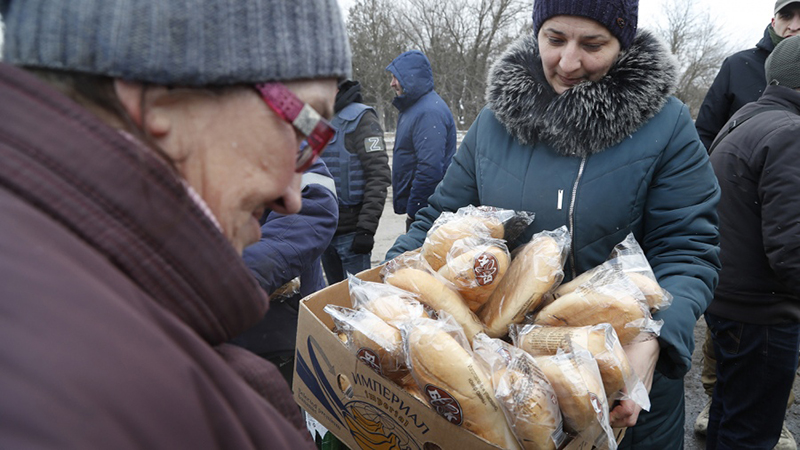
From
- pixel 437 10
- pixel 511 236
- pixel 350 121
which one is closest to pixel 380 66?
pixel 437 10

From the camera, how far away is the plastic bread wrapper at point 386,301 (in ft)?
4.58

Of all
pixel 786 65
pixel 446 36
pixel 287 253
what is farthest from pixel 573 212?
pixel 446 36

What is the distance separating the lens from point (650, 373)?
1.47 m

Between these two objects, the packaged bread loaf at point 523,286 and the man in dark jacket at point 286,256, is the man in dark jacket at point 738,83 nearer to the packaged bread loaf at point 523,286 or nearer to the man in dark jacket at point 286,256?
the packaged bread loaf at point 523,286

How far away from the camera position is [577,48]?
1814 millimetres

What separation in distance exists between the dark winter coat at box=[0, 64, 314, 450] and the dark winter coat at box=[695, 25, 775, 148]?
435cm

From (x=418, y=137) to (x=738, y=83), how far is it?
8.81 ft

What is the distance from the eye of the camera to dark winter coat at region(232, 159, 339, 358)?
2225 mm

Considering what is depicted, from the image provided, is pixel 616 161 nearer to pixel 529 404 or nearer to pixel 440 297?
pixel 440 297

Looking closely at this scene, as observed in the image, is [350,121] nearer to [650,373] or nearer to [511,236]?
[511,236]

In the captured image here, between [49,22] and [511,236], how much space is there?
1492 mm

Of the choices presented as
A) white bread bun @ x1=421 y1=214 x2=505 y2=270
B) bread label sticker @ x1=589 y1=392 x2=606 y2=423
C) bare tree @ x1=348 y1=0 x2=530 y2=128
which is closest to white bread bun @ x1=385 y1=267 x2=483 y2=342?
white bread bun @ x1=421 y1=214 x2=505 y2=270

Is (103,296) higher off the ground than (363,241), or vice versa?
(103,296)

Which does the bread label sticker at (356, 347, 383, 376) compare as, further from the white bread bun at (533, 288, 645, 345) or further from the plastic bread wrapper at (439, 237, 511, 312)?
the white bread bun at (533, 288, 645, 345)
